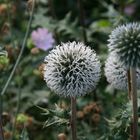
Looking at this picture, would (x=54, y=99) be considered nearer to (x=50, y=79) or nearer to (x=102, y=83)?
(x=102, y=83)

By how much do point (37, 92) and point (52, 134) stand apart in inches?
14.1

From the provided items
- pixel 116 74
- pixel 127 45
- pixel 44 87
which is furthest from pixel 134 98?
pixel 44 87

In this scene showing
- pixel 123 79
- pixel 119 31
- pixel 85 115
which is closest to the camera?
pixel 119 31

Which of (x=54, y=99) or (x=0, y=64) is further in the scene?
(x=54, y=99)

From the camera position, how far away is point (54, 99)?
348 cm

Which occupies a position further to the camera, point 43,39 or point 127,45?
point 43,39

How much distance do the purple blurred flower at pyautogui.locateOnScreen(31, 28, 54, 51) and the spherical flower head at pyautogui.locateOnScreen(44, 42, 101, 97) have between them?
1142 millimetres

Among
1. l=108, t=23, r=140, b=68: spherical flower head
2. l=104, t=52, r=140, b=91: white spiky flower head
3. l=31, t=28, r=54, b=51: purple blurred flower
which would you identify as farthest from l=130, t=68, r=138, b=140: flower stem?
l=31, t=28, r=54, b=51: purple blurred flower

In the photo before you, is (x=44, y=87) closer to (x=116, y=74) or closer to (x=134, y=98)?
(x=116, y=74)

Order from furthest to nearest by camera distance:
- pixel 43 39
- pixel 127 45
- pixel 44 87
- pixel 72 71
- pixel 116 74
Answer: pixel 44 87, pixel 43 39, pixel 116 74, pixel 72 71, pixel 127 45

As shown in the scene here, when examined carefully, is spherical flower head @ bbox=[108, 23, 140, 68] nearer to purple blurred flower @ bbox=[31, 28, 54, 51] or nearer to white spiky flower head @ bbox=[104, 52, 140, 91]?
white spiky flower head @ bbox=[104, 52, 140, 91]

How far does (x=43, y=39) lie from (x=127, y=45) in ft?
4.82

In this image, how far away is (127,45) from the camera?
7.15 ft

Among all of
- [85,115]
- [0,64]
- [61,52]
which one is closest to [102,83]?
[85,115]
